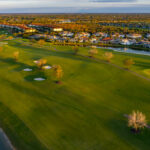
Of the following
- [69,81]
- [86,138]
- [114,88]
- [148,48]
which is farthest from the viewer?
[148,48]

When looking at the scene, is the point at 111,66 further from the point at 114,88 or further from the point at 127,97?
the point at 127,97

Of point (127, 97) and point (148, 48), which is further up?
point (148, 48)

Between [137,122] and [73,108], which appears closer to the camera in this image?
[137,122]

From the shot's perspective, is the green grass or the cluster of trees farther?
the cluster of trees

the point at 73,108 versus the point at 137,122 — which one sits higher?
the point at 137,122

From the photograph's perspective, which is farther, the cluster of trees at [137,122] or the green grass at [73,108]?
the cluster of trees at [137,122]

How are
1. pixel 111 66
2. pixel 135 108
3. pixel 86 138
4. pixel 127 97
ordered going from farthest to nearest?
1. pixel 111 66
2. pixel 127 97
3. pixel 135 108
4. pixel 86 138

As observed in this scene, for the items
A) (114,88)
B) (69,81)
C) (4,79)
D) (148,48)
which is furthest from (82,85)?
(148,48)

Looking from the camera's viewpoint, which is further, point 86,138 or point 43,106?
point 43,106
